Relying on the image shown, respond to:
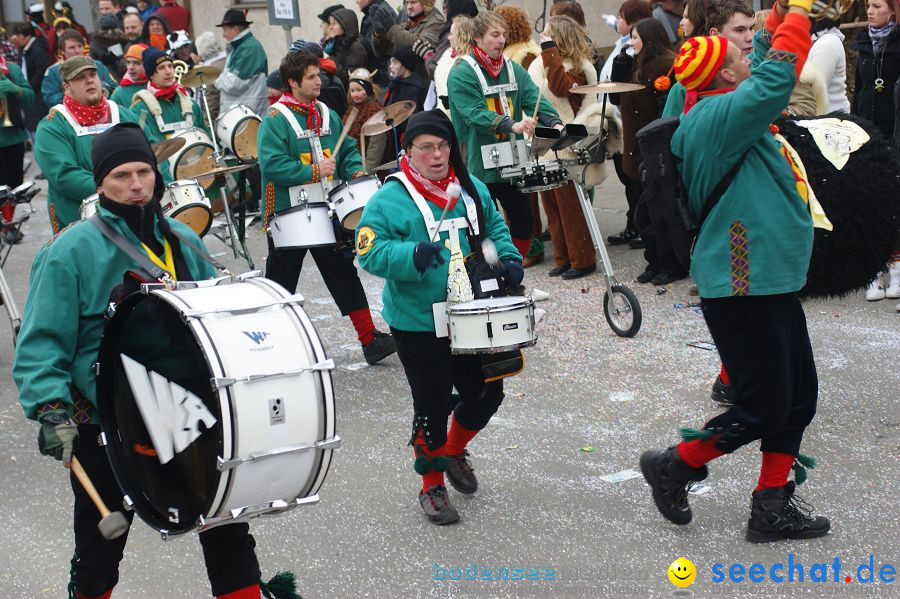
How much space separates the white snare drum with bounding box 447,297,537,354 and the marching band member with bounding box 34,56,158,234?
323 centimetres

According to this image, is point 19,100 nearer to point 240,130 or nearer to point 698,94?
point 240,130

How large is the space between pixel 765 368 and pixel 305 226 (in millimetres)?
3410

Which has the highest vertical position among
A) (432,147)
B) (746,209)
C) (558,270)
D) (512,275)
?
(432,147)

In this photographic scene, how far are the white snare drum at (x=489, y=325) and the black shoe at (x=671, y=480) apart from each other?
0.70m

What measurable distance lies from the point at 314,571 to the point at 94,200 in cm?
299

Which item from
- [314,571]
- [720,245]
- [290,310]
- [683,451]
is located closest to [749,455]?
[683,451]

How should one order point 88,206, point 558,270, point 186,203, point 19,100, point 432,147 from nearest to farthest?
point 432,147 → point 88,206 → point 186,203 → point 558,270 → point 19,100

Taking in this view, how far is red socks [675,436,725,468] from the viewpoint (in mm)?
4473

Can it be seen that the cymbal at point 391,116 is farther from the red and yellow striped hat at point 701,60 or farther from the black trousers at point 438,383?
the red and yellow striped hat at point 701,60

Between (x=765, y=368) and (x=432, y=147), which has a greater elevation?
(x=432, y=147)

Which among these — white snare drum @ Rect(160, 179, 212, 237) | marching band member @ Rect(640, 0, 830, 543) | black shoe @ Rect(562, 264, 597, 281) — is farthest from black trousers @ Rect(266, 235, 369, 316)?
marching band member @ Rect(640, 0, 830, 543)

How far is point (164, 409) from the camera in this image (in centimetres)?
354

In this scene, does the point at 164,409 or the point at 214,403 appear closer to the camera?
the point at 214,403

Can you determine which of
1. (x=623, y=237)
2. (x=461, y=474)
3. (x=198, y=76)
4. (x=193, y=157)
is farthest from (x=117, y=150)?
(x=198, y=76)
